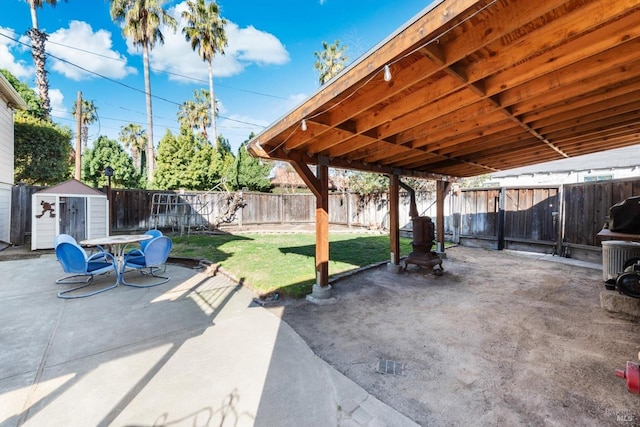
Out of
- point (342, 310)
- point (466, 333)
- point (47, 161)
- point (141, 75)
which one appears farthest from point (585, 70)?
point (141, 75)

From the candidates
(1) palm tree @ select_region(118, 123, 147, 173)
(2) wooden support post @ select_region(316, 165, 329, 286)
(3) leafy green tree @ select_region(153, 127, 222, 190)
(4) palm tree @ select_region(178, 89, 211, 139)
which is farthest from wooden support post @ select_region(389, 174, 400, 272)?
(1) palm tree @ select_region(118, 123, 147, 173)

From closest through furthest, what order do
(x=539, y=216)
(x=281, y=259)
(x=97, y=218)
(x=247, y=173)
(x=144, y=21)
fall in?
(x=281, y=259) → (x=539, y=216) → (x=97, y=218) → (x=144, y=21) → (x=247, y=173)

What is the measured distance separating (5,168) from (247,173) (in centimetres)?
1002

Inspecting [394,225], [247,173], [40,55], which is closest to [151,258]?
[394,225]

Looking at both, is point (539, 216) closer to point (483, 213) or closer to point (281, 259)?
point (483, 213)

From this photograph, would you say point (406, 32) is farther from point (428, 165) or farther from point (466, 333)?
point (428, 165)

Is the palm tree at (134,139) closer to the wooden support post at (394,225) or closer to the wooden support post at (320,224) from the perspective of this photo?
the wooden support post at (394,225)

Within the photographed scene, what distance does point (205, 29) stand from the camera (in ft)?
55.0

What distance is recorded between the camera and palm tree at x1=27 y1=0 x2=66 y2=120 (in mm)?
11445

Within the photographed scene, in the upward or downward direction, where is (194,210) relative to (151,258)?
upward

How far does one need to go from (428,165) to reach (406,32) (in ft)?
13.6

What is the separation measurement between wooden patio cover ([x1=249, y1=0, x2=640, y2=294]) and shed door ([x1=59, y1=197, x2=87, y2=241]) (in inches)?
279

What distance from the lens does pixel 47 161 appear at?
422 inches

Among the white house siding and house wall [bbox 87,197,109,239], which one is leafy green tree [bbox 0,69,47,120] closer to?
the white house siding
